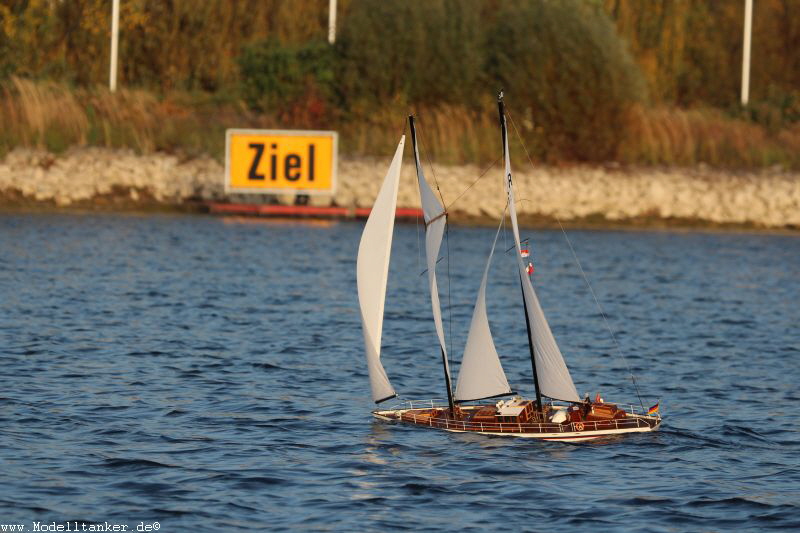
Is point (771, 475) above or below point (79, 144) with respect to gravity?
below

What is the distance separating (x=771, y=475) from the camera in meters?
18.8

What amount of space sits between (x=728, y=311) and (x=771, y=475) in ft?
58.1

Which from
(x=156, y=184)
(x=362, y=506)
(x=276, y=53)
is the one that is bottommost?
(x=362, y=506)

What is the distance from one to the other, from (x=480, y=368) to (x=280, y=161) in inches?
1219

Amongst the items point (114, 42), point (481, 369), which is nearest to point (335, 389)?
point (481, 369)

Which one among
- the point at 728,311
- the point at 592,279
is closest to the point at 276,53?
the point at 592,279

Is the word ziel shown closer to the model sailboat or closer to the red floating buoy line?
the red floating buoy line

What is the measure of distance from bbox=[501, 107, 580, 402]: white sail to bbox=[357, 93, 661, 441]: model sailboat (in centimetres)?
1

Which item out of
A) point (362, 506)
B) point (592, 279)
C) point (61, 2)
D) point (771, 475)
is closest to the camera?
point (362, 506)

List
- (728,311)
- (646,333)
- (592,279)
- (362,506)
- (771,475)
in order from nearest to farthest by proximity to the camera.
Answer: (362,506)
(771,475)
(646,333)
(728,311)
(592,279)

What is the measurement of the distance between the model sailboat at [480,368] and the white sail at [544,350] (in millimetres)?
14

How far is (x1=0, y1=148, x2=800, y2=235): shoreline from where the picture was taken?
51.5 meters

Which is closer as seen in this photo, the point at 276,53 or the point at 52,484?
the point at 52,484

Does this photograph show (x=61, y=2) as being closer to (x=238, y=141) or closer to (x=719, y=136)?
(x=238, y=141)
